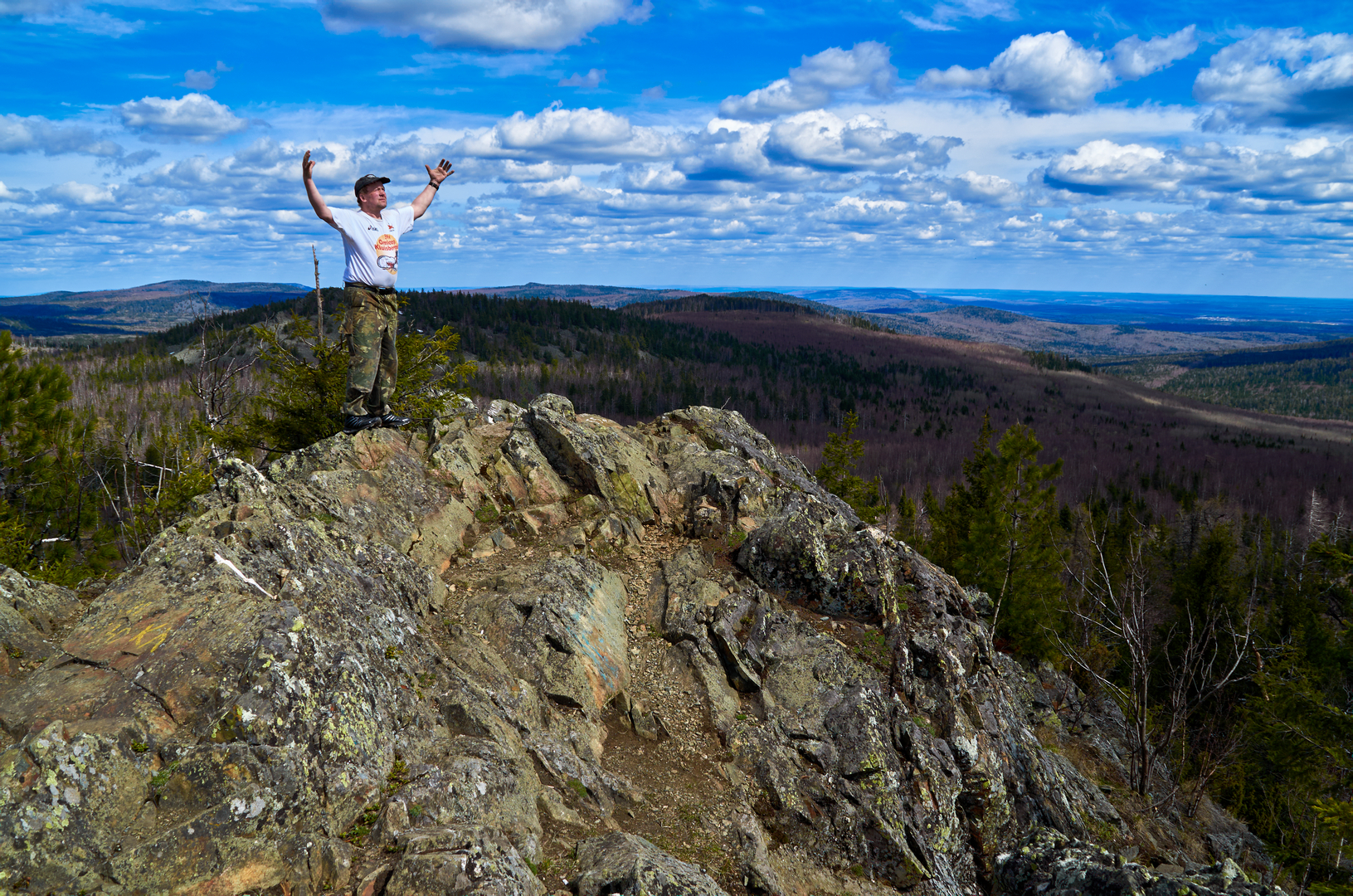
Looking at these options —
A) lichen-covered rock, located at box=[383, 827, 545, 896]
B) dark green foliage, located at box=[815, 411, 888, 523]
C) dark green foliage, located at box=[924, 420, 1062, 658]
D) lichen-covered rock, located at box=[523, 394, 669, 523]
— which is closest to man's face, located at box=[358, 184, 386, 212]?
lichen-covered rock, located at box=[523, 394, 669, 523]

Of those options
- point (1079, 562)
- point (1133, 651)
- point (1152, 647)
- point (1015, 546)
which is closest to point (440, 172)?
point (1133, 651)

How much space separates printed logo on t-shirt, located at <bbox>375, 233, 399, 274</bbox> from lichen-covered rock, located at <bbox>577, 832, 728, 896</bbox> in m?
9.15

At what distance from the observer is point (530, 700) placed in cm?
1005

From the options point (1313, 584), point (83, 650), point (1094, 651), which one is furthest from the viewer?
point (1313, 584)

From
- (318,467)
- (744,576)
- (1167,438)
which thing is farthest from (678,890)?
(1167,438)

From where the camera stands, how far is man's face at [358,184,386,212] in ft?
36.1

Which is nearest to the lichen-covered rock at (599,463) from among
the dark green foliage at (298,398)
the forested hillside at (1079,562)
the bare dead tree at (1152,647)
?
the forested hillside at (1079,562)

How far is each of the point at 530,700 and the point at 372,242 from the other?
7640 millimetres

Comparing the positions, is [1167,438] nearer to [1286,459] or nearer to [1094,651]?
[1286,459]

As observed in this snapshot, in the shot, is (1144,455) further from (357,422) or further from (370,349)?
(370,349)

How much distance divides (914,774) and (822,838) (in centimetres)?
226

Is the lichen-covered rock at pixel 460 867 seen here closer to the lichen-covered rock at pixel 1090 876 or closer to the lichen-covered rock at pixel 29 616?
the lichen-covered rock at pixel 29 616

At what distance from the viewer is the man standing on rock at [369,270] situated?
11.0 metres

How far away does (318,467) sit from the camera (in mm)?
11883
